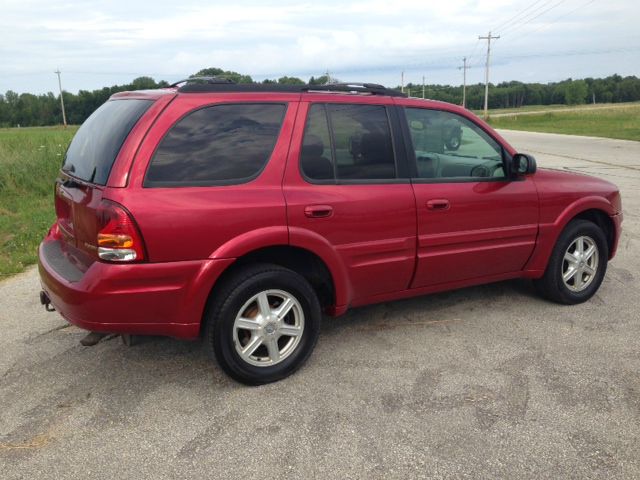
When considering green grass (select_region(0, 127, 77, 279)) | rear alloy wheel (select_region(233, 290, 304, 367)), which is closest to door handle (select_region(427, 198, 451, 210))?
rear alloy wheel (select_region(233, 290, 304, 367))

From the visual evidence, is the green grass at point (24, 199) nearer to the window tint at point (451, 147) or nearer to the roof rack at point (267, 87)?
the roof rack at point (267, 87)

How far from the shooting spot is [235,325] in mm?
3266

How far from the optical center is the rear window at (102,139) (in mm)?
3123

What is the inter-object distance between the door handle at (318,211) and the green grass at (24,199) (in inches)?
162

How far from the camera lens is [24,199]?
9594 mm

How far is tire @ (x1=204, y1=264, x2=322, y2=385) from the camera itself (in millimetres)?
3211

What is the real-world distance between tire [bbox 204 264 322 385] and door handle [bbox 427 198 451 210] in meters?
1.02

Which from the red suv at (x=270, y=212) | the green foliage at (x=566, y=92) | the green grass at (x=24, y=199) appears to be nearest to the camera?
the red suv at (x=270, y=212)

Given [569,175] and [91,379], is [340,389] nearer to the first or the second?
[91,379]

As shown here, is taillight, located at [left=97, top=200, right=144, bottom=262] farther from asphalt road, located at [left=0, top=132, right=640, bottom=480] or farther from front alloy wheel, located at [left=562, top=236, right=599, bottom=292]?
Result: front alloy wheel, located at [left=562, top=236, right=599, bottom=292]

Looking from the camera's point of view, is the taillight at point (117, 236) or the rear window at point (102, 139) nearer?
the taillight at point (117, 236)

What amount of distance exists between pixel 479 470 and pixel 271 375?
1329 millimetres

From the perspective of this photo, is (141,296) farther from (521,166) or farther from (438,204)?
(521,166)

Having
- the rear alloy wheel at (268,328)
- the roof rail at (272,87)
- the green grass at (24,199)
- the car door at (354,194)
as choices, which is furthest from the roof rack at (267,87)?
the green grass at (24,199)
